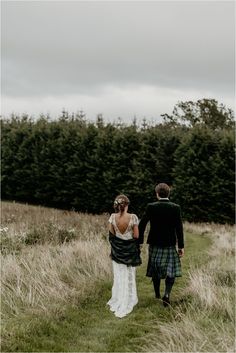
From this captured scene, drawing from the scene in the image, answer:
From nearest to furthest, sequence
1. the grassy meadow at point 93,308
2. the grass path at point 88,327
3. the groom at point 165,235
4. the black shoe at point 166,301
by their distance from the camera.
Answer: the grassy meadow at point 93,308
the grass path at point 88,327
the black shoe at point 166,301
the groom at point 165,235

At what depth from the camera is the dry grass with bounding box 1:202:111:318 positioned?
840cm

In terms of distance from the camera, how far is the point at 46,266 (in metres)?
10.1

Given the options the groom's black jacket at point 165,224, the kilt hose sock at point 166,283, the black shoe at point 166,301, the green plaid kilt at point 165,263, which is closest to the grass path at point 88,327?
the black shoe at point 166,301

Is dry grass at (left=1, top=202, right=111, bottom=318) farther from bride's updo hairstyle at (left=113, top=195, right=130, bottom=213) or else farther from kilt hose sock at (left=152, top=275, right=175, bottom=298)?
bride's updo hairstyle at (left=113, top=195, right=130, bottom=213)

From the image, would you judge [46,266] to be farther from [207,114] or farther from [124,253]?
[207,114]

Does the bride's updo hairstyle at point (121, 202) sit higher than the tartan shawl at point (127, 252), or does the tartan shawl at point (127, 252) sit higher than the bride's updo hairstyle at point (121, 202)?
the bride's updo hairstyle at point (121, 202)

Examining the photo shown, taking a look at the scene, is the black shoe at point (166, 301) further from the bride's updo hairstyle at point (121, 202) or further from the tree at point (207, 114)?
the tree at point (207, 114)

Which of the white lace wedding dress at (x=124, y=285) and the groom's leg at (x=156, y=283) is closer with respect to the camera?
the white lace wedding dress at (x=124, y=285)

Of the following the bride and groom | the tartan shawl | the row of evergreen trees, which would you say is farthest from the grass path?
the row of evergreen trees

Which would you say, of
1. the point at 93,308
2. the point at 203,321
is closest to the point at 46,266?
the point at 93,308

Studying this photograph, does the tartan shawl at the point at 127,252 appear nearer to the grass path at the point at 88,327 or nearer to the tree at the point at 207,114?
the grass path at the point at 88,327

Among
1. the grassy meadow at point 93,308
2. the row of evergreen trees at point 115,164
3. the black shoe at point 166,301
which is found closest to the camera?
the grassy meadow at point 93,308

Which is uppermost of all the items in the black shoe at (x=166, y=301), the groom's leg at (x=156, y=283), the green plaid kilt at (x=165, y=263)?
the green plaid kilt at (x=165, y=263)

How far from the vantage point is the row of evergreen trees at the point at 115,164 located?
28641 mm
